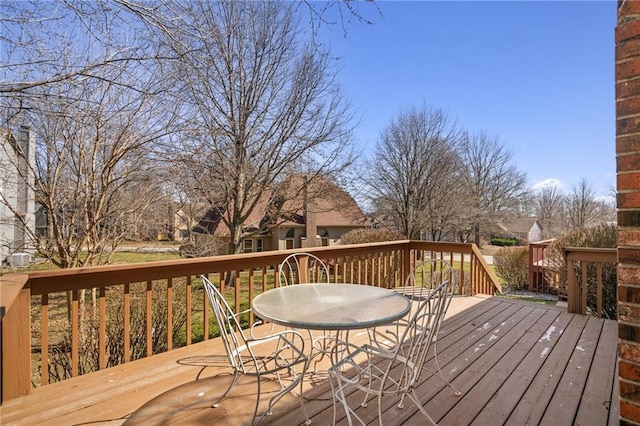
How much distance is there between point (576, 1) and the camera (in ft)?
16.3

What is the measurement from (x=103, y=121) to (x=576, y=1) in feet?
23.2

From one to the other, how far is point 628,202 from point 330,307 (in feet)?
5.42

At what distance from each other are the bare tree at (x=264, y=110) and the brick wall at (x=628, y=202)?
765cm

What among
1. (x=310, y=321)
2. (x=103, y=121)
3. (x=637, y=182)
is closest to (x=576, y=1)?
(x=637, y=182)

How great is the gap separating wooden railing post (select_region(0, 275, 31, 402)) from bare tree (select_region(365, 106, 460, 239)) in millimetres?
13293

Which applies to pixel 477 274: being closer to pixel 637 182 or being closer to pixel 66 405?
pixel 637 182

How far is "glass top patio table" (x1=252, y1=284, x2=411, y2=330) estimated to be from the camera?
1.92 meters

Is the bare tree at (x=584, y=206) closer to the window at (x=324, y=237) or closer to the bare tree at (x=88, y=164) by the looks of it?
the window at (x=324, y=237)

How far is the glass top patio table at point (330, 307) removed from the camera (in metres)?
1.92

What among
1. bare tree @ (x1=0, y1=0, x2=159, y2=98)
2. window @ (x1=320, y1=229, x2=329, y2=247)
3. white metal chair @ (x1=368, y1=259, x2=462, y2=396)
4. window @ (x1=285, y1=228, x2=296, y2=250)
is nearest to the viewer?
white metal chair @ (x1=368, y1=259, x2=462, y2=396)

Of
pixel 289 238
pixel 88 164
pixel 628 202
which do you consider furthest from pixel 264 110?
pixel 289 238

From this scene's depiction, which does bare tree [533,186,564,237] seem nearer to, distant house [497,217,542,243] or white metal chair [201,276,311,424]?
distant house [497,217,542,243]

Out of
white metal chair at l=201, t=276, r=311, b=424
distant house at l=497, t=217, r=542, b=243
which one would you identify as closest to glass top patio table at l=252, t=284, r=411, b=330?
white metal chair at l=201, t=276, r=311, b=424

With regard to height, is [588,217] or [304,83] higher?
[304,83]
